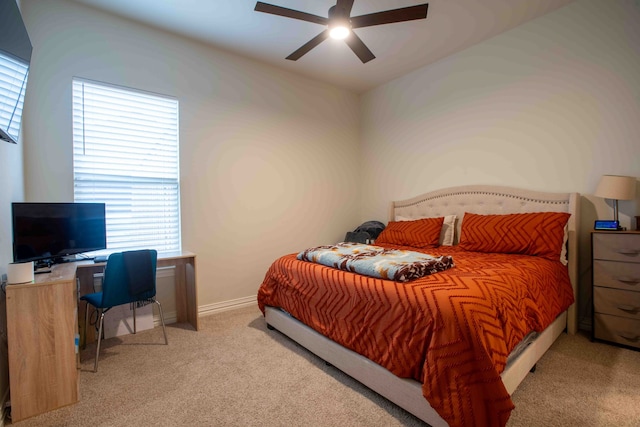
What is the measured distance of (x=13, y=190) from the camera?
208 cm

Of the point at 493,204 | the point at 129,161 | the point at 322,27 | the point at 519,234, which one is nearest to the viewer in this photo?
the point at 519,234

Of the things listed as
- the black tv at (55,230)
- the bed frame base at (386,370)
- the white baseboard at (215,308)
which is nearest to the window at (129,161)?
the black tv at (55,230)

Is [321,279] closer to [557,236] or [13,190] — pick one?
[557,236]

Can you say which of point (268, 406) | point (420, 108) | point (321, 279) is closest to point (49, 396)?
point (268, 406)

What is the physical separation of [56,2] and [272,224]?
2.81 m

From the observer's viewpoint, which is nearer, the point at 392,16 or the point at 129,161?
the point at 392,16

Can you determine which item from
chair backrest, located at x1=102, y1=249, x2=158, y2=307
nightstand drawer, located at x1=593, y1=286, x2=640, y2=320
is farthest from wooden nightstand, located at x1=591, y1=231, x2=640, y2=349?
chair backrest, located at x1=102, y1=249, x2=158, y2=307

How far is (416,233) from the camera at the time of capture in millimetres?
3379

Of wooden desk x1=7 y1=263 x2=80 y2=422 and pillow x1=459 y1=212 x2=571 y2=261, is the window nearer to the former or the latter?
wooden desk x1=7 y1=263 x2=80 y2=422

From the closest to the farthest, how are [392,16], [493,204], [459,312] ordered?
[459,312] → [392,16] → [493,204]

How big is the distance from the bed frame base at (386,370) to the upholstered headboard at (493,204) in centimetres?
62

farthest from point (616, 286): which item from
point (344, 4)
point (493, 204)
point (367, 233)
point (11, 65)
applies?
point (11, 65)

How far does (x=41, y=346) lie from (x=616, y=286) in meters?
3.91

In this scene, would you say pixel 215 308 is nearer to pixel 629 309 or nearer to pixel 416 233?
pixel 416 233
